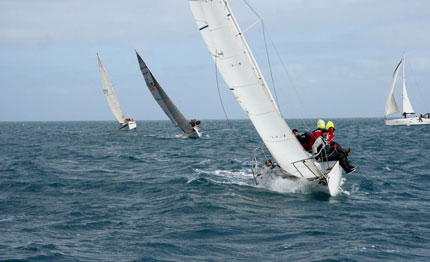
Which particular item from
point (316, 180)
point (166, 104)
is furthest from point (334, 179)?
point (166, 104)

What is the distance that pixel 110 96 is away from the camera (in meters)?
64.2

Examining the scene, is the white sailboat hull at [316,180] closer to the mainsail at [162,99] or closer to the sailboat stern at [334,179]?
the sailboat stern at [334,179]

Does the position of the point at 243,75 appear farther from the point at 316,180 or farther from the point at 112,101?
the point at 112,101

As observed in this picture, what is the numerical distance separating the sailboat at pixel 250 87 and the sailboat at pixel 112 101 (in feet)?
164

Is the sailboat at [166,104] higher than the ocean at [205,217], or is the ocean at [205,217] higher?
the sailboat at [166,104]

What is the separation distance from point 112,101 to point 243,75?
53319 millimetres

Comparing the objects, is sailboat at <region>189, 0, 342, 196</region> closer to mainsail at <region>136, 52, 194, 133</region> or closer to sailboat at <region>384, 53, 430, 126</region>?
mainsail at <region>136, 52, 194, 133</region>

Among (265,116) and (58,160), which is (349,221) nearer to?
(265,116)

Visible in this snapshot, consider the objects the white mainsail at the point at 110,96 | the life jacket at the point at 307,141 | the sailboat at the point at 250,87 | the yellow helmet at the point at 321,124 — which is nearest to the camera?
the sailboat at the point at 250,87

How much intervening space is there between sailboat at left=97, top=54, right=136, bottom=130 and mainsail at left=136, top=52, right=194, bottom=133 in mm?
20132

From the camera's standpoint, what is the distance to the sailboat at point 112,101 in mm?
62406

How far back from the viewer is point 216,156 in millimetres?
26719

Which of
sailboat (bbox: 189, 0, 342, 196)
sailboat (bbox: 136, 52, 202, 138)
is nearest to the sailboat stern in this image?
sailboat (bbox: 189, 0, 342, 196)

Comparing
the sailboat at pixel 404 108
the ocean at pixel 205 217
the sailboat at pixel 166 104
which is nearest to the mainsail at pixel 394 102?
the sailboat at pixel 404 108
